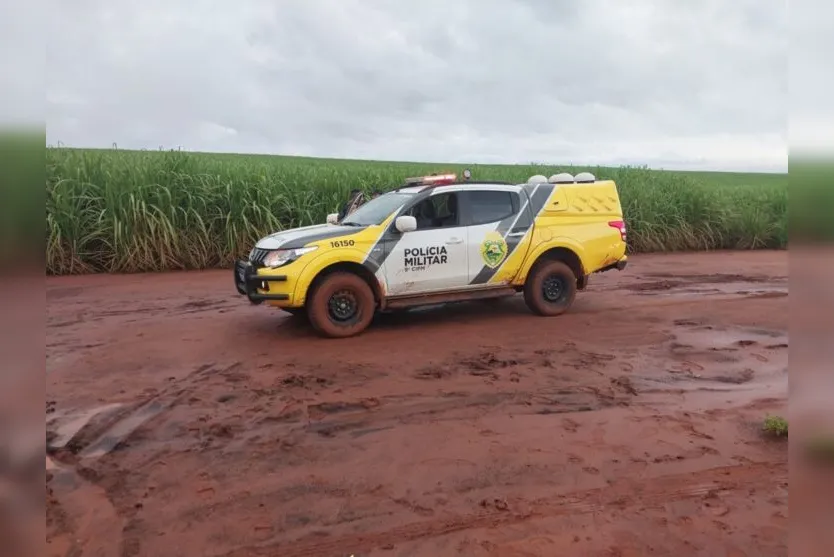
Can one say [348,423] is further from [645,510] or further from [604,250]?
[604,250]

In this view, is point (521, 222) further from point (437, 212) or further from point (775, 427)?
point (775, 427)

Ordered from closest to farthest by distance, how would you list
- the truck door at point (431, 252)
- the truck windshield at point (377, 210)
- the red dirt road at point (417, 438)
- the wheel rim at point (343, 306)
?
the red dirt road at point (417, 438) → the wheel rim at point (343, 306) → the truck door at point (431, 252) → the truck windshield at point (377, 210)

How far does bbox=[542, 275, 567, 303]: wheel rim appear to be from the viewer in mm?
8148

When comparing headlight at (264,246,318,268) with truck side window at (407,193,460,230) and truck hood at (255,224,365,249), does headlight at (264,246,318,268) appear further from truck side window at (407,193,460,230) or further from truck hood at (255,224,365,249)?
truck side window at (407,193,460,230)

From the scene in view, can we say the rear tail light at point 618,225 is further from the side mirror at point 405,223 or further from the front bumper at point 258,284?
the front bumper at point 258,284

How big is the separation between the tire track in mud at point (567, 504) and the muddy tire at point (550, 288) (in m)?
4.23

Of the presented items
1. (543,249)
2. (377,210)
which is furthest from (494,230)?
(377,210)

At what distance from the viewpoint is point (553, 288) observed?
8.20 meters

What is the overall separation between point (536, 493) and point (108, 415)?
11.0 feet

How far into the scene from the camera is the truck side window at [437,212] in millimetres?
7422

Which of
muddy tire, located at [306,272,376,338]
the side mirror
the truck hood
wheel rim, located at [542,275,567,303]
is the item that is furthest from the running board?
the truck hood

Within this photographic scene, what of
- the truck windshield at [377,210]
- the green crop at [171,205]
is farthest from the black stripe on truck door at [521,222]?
the green crop at [171,205]

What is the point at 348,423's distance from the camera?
4.57m
